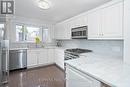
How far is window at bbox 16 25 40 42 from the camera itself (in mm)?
4458

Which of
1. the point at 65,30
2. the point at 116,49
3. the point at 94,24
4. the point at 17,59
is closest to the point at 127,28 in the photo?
the point at 116,49

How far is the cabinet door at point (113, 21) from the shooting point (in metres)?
1.82

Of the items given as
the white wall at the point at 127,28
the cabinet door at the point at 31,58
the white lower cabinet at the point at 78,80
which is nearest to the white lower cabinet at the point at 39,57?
the cabinet door at the point at 31,58

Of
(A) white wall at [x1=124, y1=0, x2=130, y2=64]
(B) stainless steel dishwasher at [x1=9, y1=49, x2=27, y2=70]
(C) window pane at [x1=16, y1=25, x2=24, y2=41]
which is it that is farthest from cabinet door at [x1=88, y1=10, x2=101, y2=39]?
(C) window pane at [x1=16, y1=25, x2=24, y2=41]

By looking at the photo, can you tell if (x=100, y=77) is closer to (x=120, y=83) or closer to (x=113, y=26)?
(x=120, y=83)

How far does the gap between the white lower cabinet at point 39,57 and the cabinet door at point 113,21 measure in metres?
3.03

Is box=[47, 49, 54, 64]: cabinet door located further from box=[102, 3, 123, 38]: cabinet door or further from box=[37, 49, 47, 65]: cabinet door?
box=[102, 3, 123, 38]: cabinet door

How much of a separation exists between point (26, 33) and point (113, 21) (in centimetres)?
395

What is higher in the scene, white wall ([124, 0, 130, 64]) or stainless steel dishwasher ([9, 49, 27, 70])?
white wall ([124, 0, 130, 64])

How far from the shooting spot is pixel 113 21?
6.42 feet

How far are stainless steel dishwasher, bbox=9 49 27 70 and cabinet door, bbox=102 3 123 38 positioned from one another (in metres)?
3.23

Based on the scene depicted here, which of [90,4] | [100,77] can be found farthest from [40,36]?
[100,77]

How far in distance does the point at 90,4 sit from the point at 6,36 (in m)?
2.48

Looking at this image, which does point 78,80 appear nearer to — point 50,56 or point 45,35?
point 50,56
